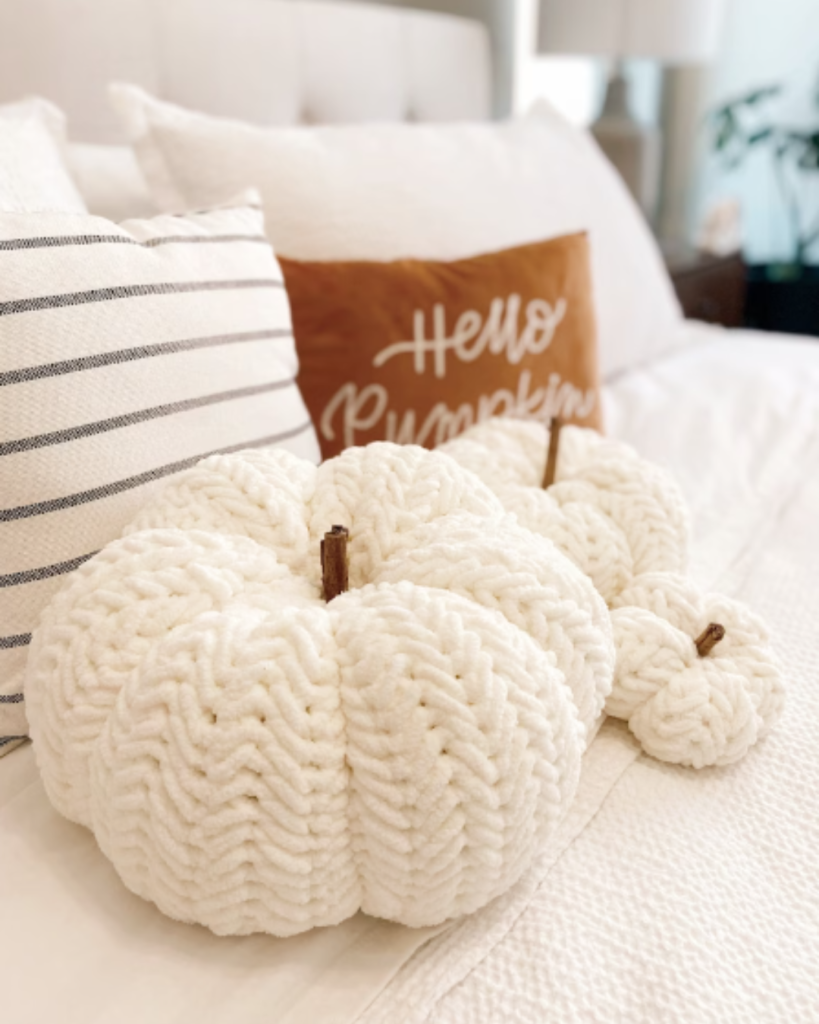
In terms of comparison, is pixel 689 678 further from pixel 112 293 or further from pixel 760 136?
pixel 760 136

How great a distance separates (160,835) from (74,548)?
0.23 m

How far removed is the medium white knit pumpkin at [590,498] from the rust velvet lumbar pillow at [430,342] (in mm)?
161

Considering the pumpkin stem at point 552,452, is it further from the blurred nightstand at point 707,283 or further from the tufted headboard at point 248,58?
the blurred nightstand at point 707,283

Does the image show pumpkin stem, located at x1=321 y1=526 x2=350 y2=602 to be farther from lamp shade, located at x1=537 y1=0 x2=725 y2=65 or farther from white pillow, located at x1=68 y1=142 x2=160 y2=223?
lamp shade, located at x1=537 y1=0 x2=725 y2=65

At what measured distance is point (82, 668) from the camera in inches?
16.1

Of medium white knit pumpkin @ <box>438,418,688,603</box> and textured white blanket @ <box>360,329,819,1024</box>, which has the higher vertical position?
medium white knit pumpkin @ <box>438,418,688,603</box>

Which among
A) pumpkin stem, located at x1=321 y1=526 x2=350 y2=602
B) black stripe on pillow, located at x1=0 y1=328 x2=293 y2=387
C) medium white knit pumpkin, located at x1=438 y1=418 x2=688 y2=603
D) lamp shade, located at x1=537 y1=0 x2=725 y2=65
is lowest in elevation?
medium white knit pumpkin, located at x1=438 y1=418 x2=688 y2=603

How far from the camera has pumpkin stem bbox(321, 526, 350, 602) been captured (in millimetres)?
442

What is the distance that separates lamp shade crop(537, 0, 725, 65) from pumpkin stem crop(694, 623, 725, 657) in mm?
1796

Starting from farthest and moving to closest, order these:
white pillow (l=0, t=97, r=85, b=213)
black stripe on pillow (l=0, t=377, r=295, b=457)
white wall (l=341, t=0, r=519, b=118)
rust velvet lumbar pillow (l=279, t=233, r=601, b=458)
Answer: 1. white wall (l=341, t=0, r=519, b=118)
2. rust velvet lumbar pillow (l=279, t=233, r=601, b=458)
3. white pillow (l=0, t=97, r=85, b=213)
4. black stripe on pillow (l=0, t=377, r=295, b=457)

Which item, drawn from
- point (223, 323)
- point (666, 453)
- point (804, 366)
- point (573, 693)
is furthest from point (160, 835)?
point (804, 366)

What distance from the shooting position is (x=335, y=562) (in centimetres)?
45

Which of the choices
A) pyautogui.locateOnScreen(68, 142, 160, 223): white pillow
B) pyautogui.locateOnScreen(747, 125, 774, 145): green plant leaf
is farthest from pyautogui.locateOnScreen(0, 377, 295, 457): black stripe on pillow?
pyautogui.locateOnScreen(747, 125, 774, 145): green plant leaf

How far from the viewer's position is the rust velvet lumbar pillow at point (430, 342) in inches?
32.2
